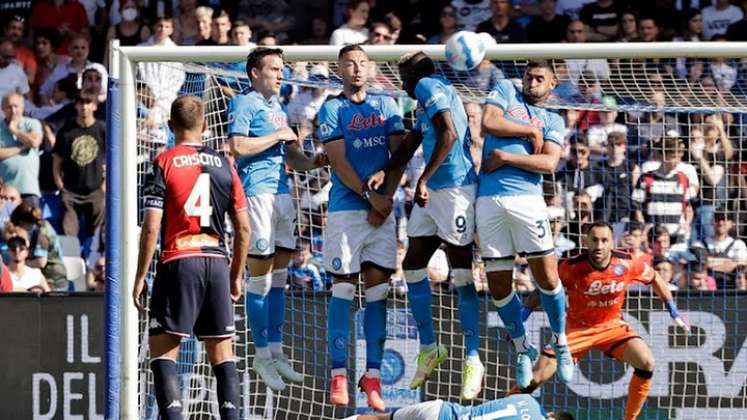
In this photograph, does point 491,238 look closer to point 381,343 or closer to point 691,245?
point 381,343

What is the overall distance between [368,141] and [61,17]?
7.34 metres

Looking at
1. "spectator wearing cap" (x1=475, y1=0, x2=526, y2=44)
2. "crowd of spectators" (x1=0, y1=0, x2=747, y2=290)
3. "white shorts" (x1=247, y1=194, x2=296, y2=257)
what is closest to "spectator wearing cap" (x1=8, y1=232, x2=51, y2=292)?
"crowd of spectators" (x1=0, y1=0, x2=747, y2=290)

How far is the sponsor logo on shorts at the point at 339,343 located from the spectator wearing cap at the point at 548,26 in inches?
233

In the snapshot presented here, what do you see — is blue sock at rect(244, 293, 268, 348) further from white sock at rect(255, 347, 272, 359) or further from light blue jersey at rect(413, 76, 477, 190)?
light blue jersey at rect(413, 76, 477, 190)

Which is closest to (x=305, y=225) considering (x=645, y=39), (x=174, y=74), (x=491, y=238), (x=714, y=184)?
(x=174, y=74)

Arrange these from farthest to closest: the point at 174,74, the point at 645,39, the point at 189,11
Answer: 1. the point at 189,11
2. the point at 645,39
3. the point at 174,74

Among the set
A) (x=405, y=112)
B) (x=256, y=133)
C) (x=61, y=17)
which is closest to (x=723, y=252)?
(x=405, y=112)

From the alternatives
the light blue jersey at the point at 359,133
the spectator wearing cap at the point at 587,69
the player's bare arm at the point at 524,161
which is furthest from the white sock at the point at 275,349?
the spectator wearing cap at the point at 587,69

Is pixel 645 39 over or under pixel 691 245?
over

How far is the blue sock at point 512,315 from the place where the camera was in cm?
1066

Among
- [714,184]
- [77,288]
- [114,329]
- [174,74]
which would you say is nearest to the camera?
[114,329]

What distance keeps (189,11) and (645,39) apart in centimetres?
470

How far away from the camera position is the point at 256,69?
10641mm

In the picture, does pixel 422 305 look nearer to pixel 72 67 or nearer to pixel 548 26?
pixel 548 26
